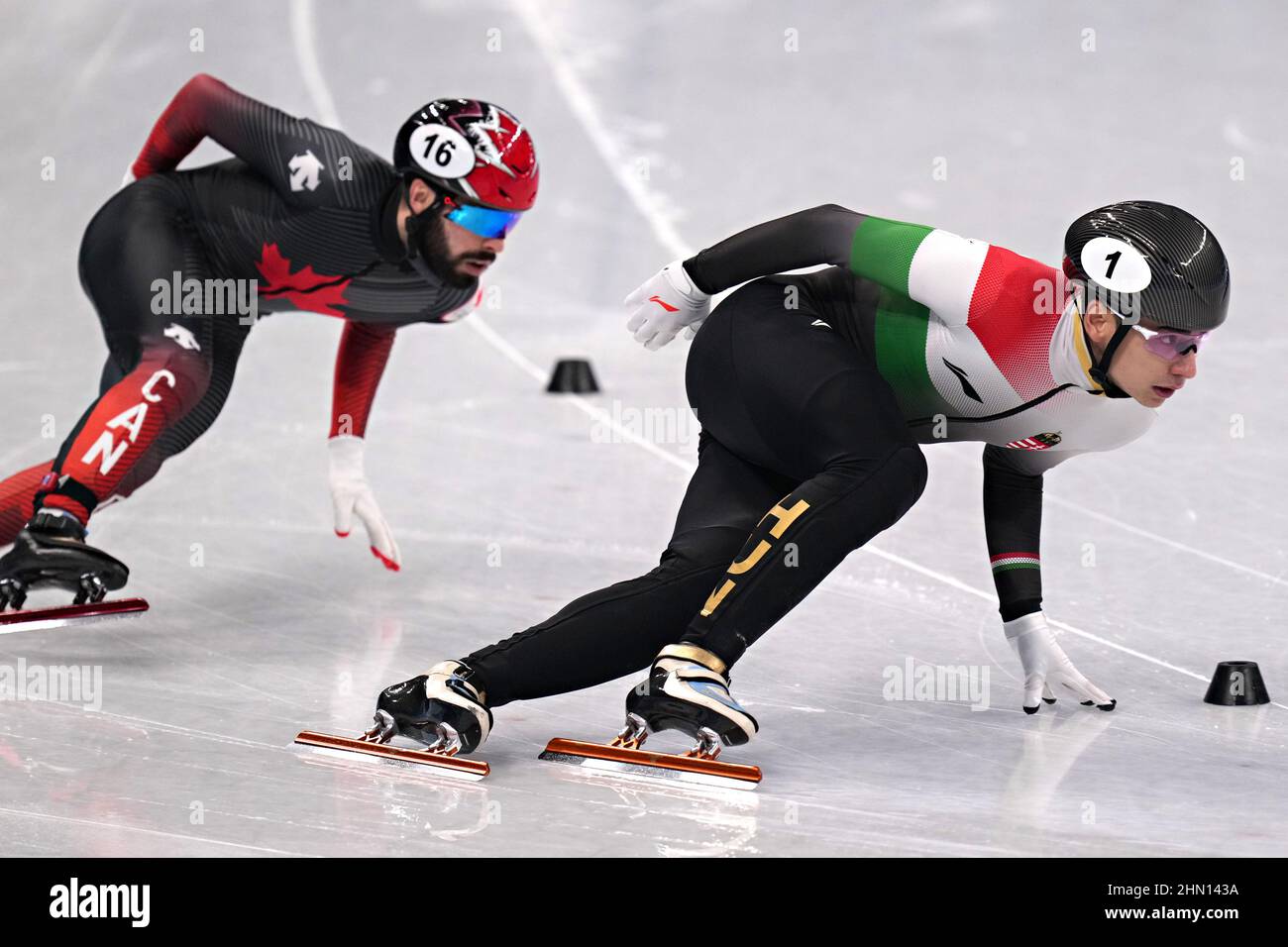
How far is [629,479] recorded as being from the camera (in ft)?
21.3

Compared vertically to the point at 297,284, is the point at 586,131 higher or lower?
higher

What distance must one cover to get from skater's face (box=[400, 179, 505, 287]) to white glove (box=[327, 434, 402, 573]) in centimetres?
75

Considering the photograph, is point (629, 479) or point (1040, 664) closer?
point (1040, 664)

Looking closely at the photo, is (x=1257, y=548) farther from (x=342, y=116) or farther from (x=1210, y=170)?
(x=342, y=116)

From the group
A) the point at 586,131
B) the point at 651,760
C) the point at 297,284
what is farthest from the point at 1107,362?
the point at 586,131

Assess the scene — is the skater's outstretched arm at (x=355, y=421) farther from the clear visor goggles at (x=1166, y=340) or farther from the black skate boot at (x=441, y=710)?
the clear visor goggles at (x=1166, y=340)

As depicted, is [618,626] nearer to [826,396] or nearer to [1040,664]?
[826,396]

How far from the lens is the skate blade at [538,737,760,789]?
10.8 ft

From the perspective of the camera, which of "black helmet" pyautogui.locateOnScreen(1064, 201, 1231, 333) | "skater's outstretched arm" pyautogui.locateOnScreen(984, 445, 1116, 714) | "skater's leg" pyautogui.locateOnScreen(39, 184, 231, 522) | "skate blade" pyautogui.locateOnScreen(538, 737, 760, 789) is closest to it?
"black helmet" pyautogui.locateOnScreen(1064, 201, 1231, 333)

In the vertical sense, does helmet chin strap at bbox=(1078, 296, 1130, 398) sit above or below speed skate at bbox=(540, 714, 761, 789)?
above

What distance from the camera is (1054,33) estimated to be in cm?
1133

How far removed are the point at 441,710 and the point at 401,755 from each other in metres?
0.14

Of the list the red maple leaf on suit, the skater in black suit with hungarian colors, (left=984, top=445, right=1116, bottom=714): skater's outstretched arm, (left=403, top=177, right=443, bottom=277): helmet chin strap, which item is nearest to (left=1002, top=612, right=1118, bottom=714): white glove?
(left=984, top=445, right=1116, bottom=714): skater's outstretched arm

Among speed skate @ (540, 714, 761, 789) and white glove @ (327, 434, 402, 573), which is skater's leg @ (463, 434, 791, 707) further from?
white glove @ (327, 434, 402, 573)
